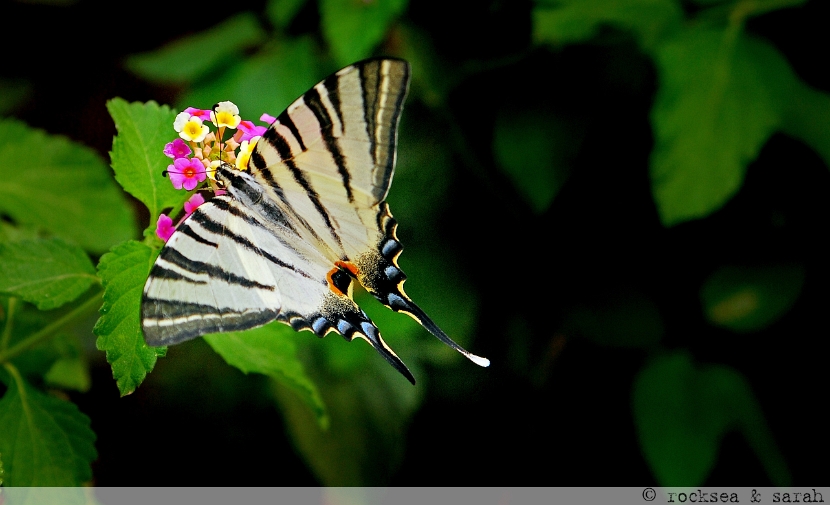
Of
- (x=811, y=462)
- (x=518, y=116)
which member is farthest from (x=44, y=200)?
(x=811, y=462)

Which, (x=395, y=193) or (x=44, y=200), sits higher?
(x=44, y=200)

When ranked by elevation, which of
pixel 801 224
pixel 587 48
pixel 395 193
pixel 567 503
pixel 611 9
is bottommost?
pixel 567 503

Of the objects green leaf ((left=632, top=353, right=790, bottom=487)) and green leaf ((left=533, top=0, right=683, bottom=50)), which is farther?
green leaf ((left=632, top=353, right=790, bottom=487))

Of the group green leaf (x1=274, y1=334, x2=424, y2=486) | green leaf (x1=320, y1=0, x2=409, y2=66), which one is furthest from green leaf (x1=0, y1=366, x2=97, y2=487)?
green leaf (x1=320, y1=0, x2=409, y2=66)

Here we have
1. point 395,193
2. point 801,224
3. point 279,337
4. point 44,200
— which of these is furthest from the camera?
point 395,193

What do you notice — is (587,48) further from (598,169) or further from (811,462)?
(811,462)

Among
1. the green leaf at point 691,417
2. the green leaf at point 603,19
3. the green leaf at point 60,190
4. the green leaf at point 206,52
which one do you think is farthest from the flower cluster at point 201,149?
the green leaf at point 691,417

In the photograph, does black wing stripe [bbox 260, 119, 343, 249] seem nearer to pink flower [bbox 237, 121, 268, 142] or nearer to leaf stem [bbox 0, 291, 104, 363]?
pink flower [bbox 237, 121, 268, 142]
